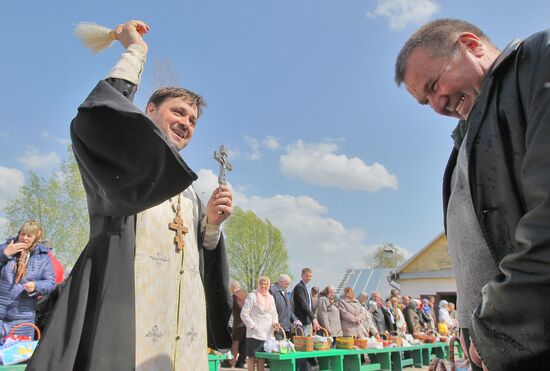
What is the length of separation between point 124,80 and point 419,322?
14947 millimetres

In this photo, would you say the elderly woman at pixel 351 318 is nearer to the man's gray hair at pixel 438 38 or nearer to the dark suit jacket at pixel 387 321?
the dark suit jacket at pixel 387 321

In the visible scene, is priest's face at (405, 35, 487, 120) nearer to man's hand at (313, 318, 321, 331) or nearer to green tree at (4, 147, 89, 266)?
man's hand at (313, 318, 321, 331)

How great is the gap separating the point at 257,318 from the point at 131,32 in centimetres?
721

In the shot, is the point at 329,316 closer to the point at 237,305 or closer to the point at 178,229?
the point at 237,305

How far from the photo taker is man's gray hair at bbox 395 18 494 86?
168 centimetres

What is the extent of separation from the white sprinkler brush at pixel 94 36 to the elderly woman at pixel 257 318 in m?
6.79

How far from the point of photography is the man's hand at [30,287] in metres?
5.04

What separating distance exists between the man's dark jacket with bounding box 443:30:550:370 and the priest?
92cm

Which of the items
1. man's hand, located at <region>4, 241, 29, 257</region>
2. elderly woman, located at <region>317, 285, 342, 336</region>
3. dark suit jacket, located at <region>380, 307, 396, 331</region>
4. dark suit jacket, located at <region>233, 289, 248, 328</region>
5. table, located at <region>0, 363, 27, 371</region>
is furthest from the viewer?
dark suit jacket, located at <region>380, 307, 396, 331</region>

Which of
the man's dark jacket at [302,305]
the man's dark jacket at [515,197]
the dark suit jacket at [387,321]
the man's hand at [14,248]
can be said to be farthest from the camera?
the dark suit jacket at [387,321]

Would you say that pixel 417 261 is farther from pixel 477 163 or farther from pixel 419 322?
pixel 477 163

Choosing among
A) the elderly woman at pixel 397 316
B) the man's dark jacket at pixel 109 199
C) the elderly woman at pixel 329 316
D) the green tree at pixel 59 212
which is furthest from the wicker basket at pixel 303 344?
the green tree at pixel 59 212

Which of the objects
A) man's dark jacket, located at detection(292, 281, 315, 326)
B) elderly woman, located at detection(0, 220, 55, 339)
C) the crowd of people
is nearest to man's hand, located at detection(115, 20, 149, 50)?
elderly woman, located at detection(0, 220, 55, 339)

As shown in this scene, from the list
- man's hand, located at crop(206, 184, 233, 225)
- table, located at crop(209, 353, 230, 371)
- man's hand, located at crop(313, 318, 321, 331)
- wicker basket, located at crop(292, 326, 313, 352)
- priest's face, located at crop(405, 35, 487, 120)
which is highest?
priest's face, located at crop(405, 35, 487, 120)
